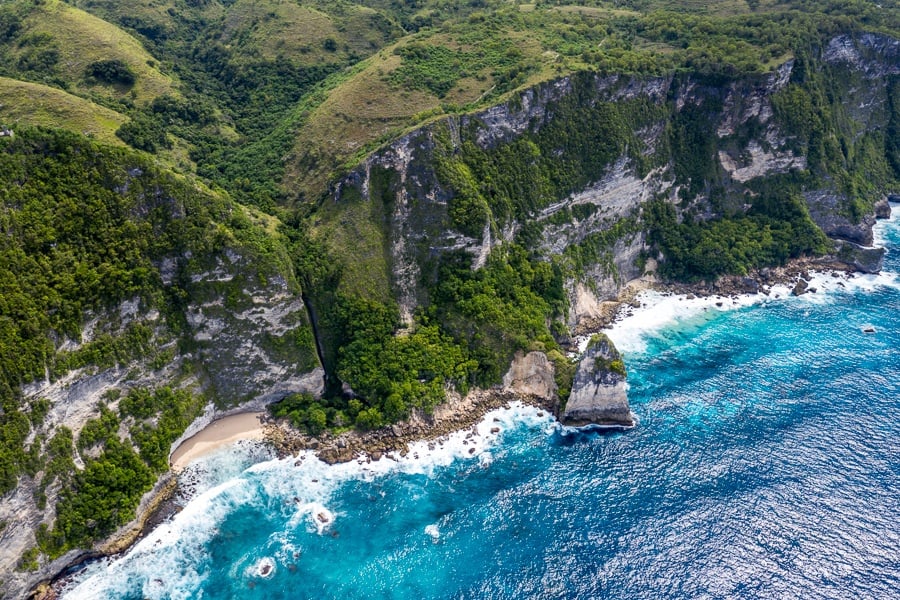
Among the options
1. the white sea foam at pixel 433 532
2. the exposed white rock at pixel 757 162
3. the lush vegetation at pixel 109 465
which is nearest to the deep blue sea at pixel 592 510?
the white sea foam at pixel 433 532

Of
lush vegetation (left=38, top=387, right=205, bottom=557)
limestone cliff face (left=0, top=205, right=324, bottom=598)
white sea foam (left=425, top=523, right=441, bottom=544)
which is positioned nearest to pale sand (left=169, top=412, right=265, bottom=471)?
limestone cliff face (left=0, top=205, right=324, bottom=598)

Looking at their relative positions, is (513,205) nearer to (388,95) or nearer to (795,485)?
(388,95)

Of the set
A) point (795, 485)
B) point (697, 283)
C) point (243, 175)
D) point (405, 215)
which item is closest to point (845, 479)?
point (795, 485)

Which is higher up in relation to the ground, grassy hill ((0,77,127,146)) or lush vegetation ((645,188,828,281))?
grassy hill ((0,77,127,146))

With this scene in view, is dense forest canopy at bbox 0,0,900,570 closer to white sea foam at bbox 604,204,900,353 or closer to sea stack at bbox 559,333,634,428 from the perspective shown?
sea stack at bbox 559,333,634,428

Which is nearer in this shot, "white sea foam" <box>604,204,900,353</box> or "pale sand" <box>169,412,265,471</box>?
"pale sand" <box>169,412,265,471</box>

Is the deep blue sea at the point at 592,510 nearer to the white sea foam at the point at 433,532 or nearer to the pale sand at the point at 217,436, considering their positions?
the white sea foam at the point at 433,532
